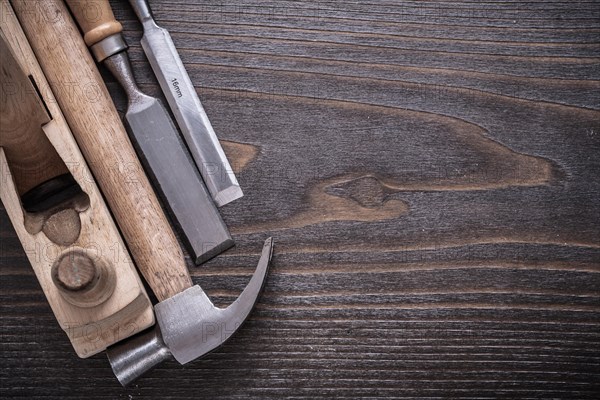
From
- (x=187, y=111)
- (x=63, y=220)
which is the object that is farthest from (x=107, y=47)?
(x=63, y=220)

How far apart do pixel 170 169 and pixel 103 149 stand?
10cm

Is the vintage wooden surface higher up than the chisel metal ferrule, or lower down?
lower down

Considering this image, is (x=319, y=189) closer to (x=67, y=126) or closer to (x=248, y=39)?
(x=248, y=39)

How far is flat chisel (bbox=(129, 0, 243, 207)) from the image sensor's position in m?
0.88

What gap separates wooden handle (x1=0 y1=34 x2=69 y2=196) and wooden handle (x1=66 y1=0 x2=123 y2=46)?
15 cm

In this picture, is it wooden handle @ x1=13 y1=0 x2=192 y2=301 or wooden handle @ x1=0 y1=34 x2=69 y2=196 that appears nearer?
wooden handle @ x1=0 y1=34 x2=69 y2=196

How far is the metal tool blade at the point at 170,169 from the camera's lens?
86 centimetres

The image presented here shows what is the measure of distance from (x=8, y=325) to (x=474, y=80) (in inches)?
31.3

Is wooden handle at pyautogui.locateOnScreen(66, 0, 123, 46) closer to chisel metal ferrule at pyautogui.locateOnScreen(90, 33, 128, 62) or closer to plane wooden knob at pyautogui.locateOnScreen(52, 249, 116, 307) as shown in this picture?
chisel metal ferrule at pyautogui.locateOnScreen(90, 33, 128, 62)

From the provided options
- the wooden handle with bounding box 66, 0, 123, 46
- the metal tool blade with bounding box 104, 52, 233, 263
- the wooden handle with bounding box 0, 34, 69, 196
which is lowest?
the metal tool blade with bounding box 104, 52, 233, 263

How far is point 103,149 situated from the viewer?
2.69 ft

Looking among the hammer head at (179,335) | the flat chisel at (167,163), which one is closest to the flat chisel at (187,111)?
the flat chisel at (167,163)

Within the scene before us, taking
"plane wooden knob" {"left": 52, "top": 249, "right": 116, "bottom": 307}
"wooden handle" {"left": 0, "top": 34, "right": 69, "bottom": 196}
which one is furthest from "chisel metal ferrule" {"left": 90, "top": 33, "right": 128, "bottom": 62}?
"plane wooden knob" {"left": 52, "top": 249, "right": 116, "bottom": 307}

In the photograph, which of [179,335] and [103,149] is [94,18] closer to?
[103,149]
